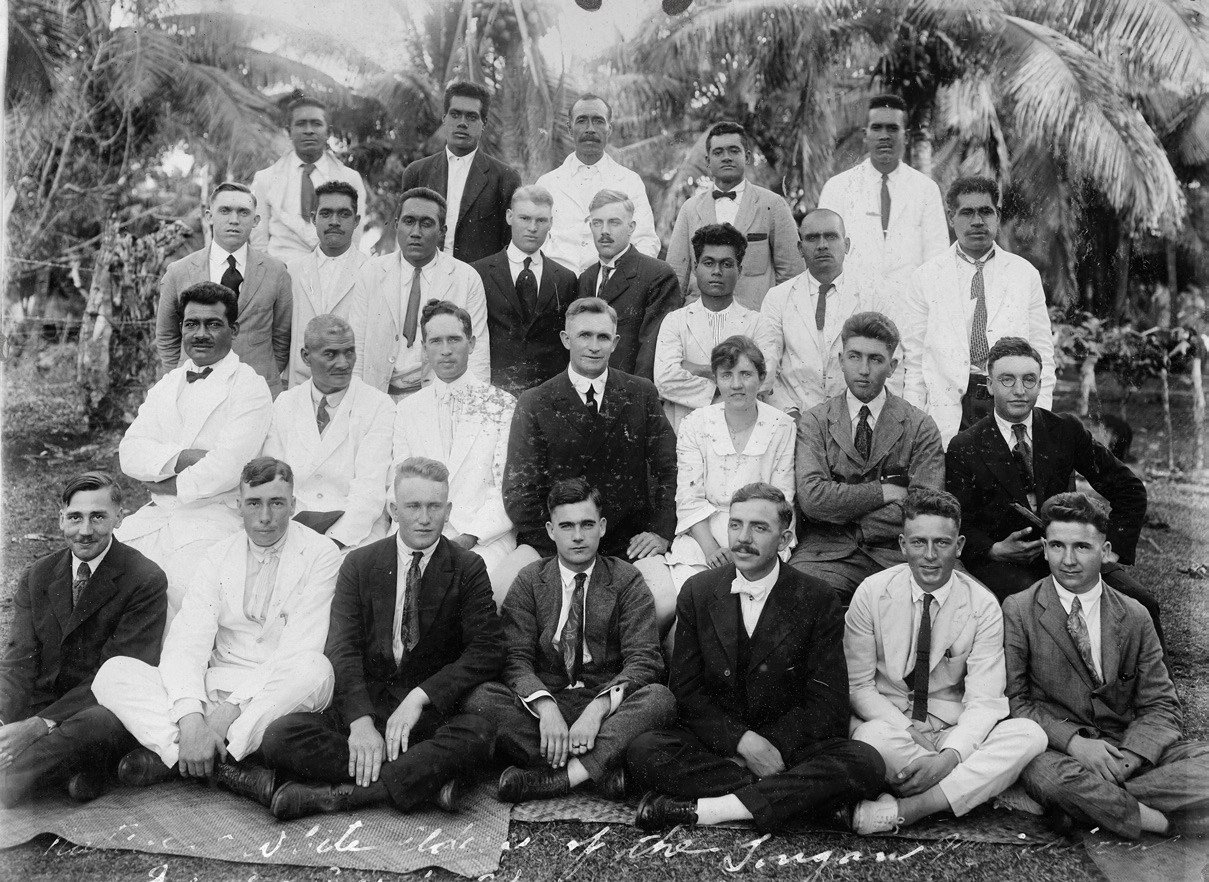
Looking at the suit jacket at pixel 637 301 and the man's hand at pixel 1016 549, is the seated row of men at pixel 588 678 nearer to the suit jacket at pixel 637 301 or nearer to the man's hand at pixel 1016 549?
the man's hand at pixel 1016 549

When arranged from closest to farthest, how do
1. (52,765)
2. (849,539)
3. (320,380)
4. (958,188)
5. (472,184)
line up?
(52,765) → (849,539) → (320,380) → (958,188) → (472,184)

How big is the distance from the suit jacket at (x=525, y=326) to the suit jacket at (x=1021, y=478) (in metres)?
2.14

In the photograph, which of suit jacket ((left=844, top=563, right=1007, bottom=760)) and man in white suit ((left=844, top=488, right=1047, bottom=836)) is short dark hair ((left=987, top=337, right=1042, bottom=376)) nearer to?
man in white suit ((left=844, top=488, right=1047, bottom=836))

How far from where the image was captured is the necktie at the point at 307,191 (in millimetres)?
5891

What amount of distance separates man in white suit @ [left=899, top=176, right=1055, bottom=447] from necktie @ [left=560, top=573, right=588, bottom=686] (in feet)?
7.20

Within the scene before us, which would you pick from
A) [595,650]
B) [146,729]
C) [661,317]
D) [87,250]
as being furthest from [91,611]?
[87,250]

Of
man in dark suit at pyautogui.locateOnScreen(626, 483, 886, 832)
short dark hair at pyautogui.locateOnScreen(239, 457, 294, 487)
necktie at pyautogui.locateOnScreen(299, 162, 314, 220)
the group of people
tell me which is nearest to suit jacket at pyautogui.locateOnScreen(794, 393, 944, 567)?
the group of people

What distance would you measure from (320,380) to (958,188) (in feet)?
11.2

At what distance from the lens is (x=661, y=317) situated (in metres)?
5.31

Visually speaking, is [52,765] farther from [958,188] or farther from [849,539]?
[958,188]

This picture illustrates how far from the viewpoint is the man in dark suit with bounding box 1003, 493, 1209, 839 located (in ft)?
11.1

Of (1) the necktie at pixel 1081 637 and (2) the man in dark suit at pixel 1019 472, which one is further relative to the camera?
(2) the man in dark suit at pixel 1019 472

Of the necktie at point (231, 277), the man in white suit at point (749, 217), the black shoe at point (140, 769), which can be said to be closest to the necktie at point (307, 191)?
the necktie at point (231, 277)

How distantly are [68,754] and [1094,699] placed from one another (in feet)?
12.2
